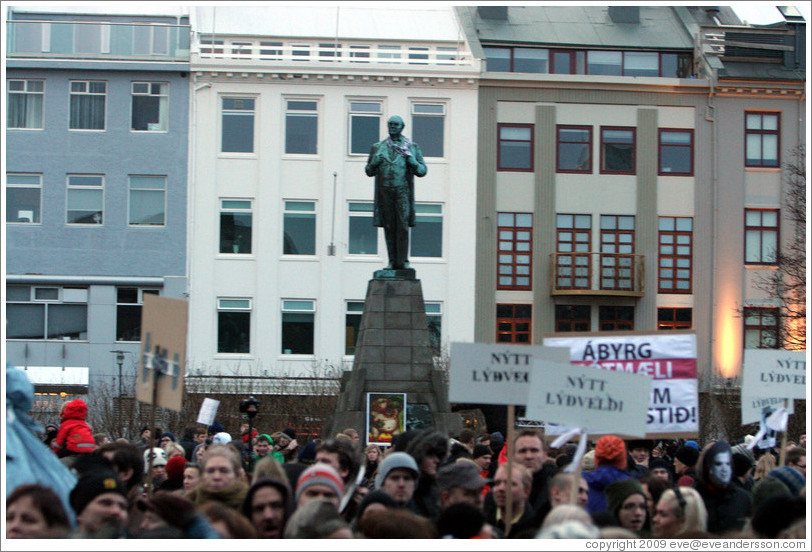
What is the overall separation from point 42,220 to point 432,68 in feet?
40.6

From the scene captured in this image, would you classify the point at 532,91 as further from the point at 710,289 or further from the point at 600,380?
the point at 600,380

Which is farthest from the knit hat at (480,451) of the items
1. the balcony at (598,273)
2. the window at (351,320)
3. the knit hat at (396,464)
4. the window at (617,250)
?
the window at (617,250)

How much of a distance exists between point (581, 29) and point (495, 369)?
115 feet

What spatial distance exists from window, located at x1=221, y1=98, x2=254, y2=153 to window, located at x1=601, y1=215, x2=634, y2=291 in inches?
428

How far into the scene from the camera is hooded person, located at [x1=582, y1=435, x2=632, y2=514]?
904 centimetres

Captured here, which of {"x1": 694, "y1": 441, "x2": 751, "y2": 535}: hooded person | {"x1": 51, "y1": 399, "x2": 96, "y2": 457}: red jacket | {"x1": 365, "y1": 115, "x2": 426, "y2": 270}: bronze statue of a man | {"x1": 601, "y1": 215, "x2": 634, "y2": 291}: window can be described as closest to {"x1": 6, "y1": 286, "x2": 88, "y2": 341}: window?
{"x1": 601, "y1": 215, "x2": 634, "y2": 291}: window

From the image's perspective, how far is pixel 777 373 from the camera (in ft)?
36.0

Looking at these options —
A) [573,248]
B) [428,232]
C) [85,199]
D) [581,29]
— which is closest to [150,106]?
[85,199]

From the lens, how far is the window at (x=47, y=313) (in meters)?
39.5

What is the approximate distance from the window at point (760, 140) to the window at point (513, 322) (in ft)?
26.7

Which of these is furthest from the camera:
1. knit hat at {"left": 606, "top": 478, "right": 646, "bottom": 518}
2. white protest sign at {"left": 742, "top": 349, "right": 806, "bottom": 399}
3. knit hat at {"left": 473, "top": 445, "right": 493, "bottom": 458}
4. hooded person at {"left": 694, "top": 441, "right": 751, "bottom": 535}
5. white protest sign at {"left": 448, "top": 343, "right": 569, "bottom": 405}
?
knit hat at {"left": 473, "top": 445, "right": 493, "bottom": 458}

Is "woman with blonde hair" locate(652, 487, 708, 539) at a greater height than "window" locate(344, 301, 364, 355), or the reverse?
"window" locate(344, 301, 364, 355)

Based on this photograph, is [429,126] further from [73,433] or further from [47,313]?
[73,433]

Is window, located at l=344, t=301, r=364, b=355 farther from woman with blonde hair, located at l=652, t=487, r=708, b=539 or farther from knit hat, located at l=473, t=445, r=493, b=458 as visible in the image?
woman with blonde hair, located at l=652, t=487, r=708, b=539
